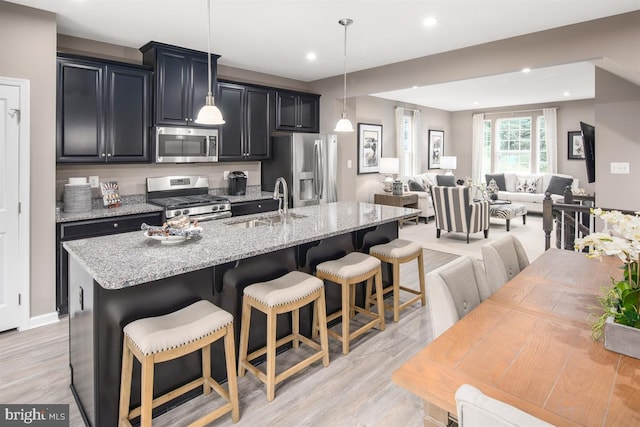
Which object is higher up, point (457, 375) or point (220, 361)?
point (457, 375)

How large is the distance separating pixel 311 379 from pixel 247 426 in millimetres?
534

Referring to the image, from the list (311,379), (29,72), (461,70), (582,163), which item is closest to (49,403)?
(311,379)

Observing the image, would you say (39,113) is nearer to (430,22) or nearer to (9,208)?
(9,208)

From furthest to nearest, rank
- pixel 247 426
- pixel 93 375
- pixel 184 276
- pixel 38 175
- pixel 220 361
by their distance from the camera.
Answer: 1. pixel 38 175
2. pixel 220 361
3. pixel 184 276
4. pixel 247 426
5. pixel 93 375

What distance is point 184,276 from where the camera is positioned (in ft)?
7.04

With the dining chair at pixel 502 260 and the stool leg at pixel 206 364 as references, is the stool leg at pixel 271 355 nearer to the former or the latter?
the stool leg at pixel 206 364

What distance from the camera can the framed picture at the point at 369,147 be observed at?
25.2 feet

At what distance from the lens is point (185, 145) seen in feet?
14.3

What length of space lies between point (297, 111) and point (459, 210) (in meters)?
3.04

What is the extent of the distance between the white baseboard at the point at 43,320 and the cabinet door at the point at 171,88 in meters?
2.08

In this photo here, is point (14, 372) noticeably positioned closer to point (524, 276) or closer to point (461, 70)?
point (524, 276)

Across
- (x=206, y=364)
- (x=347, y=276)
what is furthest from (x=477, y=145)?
(x=206, y=364)

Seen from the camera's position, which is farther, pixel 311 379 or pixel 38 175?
pixel 38 175

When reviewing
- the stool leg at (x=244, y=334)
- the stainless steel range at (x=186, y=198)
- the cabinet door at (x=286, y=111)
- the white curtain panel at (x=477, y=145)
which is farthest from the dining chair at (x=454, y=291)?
the white curtain panel at (x=477, y=145)
